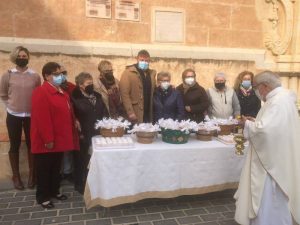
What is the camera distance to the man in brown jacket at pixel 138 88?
509 cm

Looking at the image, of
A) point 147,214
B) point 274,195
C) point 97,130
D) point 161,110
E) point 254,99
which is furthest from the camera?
point 254,99

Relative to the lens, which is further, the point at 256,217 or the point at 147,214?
the point at 147,214

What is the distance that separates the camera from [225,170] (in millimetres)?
4336

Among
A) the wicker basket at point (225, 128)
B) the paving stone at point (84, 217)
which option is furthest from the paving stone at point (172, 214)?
the wicker basket at point (225, 128)

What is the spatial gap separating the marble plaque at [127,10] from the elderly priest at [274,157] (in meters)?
3.23

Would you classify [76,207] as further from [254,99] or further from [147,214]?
[254,99]

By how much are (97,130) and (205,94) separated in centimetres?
183

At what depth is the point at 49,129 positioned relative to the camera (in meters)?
4.19

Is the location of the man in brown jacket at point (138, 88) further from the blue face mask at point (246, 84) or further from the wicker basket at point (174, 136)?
the blue face mask at point (246, 84)

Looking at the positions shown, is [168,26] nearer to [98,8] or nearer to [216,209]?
[98,8]

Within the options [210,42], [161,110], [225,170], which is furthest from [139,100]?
[210,42]

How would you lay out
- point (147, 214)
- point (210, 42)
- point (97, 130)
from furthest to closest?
point (210, 42)
point (97, 130)
point (147, 214)

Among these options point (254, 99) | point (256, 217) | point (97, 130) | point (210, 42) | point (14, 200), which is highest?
point (210, 42)

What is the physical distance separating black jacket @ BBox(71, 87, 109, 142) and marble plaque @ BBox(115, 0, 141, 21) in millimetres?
1989
